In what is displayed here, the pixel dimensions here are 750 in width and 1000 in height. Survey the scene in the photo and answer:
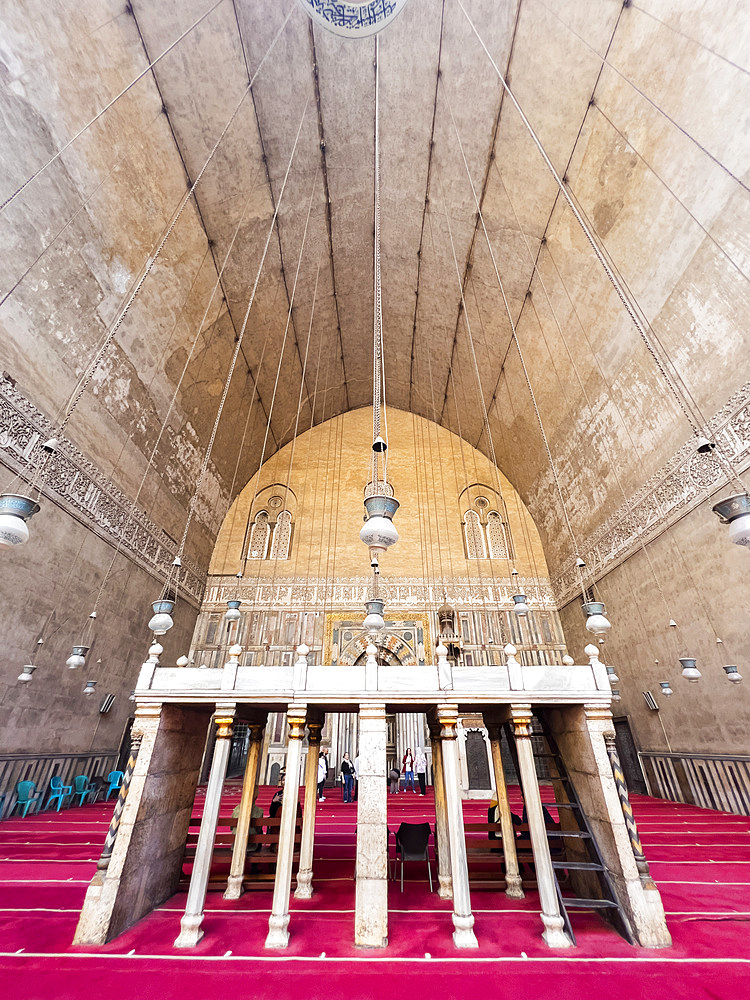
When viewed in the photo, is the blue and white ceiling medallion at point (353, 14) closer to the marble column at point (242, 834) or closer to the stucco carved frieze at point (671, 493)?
the stucco carved frieze at point (671, 493)

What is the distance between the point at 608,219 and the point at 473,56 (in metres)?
3.40

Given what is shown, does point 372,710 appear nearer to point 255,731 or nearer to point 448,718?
point 448,718

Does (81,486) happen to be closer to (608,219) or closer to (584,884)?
(584,884)

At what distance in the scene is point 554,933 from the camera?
123 inches

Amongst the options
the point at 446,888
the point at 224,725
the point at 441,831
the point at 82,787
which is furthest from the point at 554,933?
the point at 82,787

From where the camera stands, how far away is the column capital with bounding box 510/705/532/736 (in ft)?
12.4

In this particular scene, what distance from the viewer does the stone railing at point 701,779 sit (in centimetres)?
658

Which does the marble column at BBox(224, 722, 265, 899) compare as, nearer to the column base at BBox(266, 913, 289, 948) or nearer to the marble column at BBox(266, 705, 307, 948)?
the marble column at BBox(266, 705, 307, 948)

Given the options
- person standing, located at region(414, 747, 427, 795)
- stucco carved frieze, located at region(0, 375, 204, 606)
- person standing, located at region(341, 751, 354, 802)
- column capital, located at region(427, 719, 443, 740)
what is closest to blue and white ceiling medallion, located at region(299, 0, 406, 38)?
stucco carved frieze, located at region(0, 375, 204, 606)

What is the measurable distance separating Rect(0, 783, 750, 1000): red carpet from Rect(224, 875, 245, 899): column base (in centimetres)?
11

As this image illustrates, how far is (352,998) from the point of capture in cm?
249

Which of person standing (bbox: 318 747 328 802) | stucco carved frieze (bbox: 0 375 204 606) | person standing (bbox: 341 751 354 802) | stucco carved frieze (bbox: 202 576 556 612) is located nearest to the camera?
stucco carved frieze (bbox: 0 375 204 606)

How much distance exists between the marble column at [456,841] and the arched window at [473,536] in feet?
28.7

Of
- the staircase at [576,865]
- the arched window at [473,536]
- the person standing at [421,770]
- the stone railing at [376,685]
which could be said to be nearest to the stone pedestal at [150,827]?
the stone railing at [376,685]
